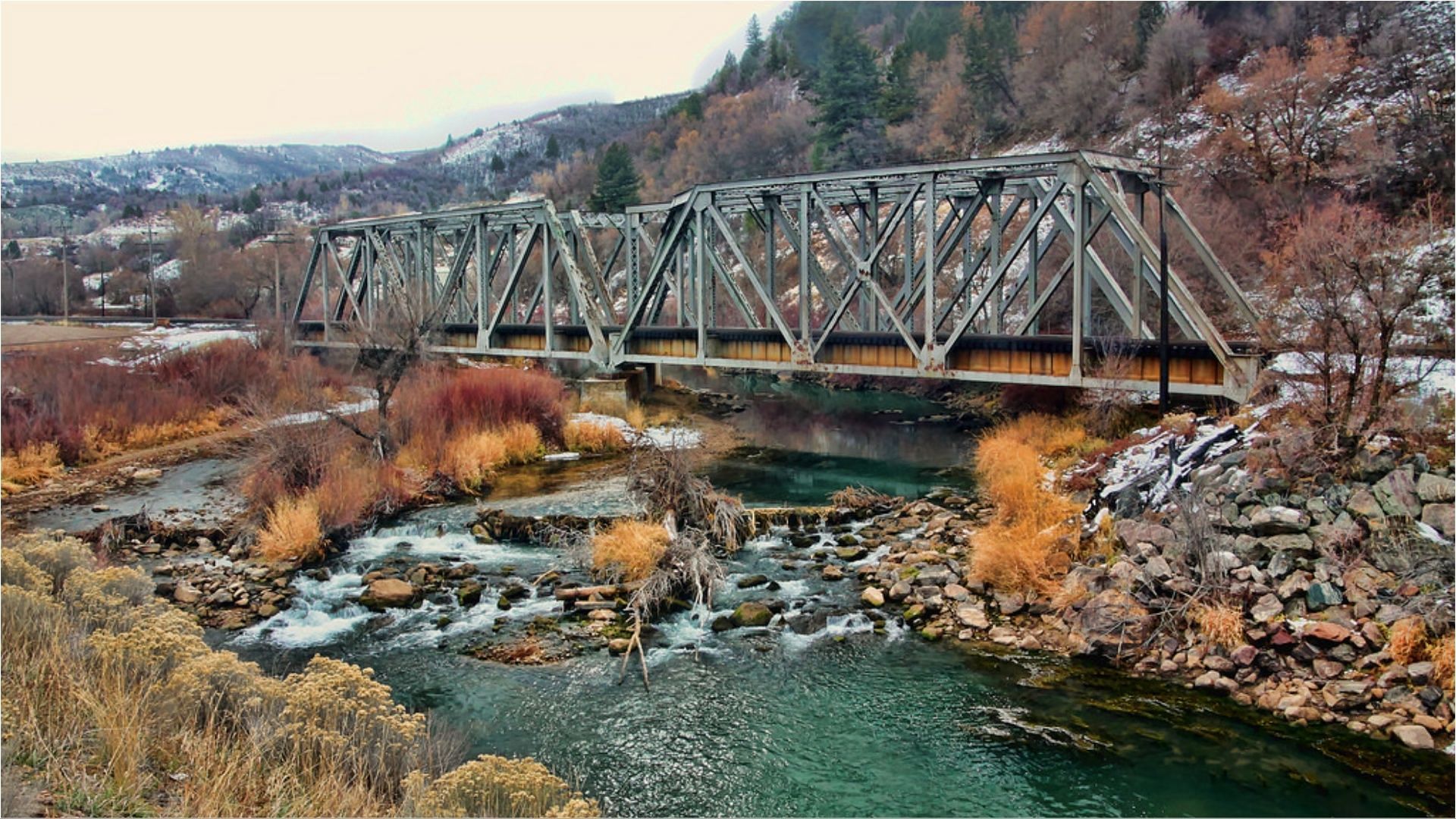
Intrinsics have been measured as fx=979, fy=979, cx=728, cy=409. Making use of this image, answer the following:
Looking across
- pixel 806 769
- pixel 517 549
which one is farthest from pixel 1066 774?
pixel 517 549

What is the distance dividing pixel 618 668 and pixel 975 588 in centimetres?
699

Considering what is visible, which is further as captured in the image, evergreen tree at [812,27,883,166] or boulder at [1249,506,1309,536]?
evergreen tree at [812,27,883,166]

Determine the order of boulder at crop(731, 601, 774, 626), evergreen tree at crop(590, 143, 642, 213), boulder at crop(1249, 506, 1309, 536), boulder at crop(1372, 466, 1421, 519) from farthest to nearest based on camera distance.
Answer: evergreen tree at crop(590, 143, 642, 213) < boulder at crop(731, 601, 774, 626) < boulder at crop(1249, 506, 1309, 536) < boulder at crop(1372, 466, 1421, 519)

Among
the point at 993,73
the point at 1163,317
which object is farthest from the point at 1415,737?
the point at 993,73

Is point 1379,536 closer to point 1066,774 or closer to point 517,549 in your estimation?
point 1066,774

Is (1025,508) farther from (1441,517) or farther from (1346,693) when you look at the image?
(1346,693)

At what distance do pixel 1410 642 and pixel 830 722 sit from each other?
26.3 feet

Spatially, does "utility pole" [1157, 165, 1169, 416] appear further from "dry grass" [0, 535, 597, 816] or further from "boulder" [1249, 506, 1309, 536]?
"dry grass" [0, 535, 597, 816]

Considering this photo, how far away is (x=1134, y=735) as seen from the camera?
1323 cm

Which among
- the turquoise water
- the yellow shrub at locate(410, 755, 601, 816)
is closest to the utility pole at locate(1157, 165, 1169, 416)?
the turquoise water

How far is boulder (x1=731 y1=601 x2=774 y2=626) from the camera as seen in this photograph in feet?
57.7

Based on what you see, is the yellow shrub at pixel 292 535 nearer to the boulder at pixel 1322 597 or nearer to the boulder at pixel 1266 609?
the boulder at pixel 1266 609

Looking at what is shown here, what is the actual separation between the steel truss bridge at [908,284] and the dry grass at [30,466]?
993 cm

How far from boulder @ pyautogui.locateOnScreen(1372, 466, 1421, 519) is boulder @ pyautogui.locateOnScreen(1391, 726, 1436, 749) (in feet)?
14.2
